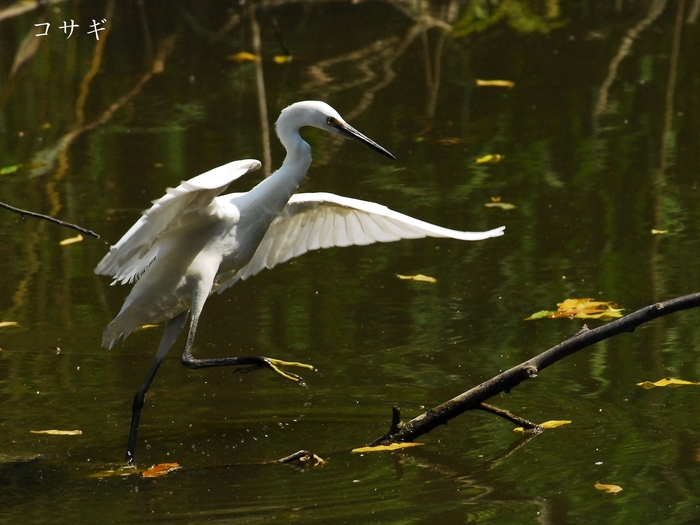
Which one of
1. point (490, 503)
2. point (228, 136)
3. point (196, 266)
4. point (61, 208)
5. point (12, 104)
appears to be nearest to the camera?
point (490, 503)

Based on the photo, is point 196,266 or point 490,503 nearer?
point 490,503

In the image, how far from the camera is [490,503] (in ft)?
12.6

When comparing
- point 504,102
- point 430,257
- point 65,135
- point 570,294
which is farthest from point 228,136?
point 570,294

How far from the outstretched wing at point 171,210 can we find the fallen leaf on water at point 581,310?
1788 millimetres

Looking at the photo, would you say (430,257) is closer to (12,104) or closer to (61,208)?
(61,208)

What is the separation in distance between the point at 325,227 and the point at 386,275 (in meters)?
1.00

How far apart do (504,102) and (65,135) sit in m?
3.60

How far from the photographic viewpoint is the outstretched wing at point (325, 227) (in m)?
5.17

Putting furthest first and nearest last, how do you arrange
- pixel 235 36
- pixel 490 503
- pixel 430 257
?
pixel 235 36, pixel 430 257, pixel 490 503

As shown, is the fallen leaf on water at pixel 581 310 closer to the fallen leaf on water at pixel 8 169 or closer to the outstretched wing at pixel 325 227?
the outstretched wing at pixel 325 227

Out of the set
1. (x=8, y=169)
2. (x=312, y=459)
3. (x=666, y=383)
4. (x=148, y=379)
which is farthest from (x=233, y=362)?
(x=8, y=169)

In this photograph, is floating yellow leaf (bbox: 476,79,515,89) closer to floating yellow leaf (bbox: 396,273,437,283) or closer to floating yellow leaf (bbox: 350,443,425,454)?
floating yellow leaf (bbox: 396,273,437,283)

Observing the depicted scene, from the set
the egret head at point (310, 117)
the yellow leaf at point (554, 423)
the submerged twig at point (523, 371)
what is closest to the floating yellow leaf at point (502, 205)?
the egret head at point (310, 117)

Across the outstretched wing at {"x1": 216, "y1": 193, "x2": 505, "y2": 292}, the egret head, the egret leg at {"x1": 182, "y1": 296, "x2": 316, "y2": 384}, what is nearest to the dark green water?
the egret leg at {"x1": 182, "y1": 296, "x2": 316, "y2": 384}
